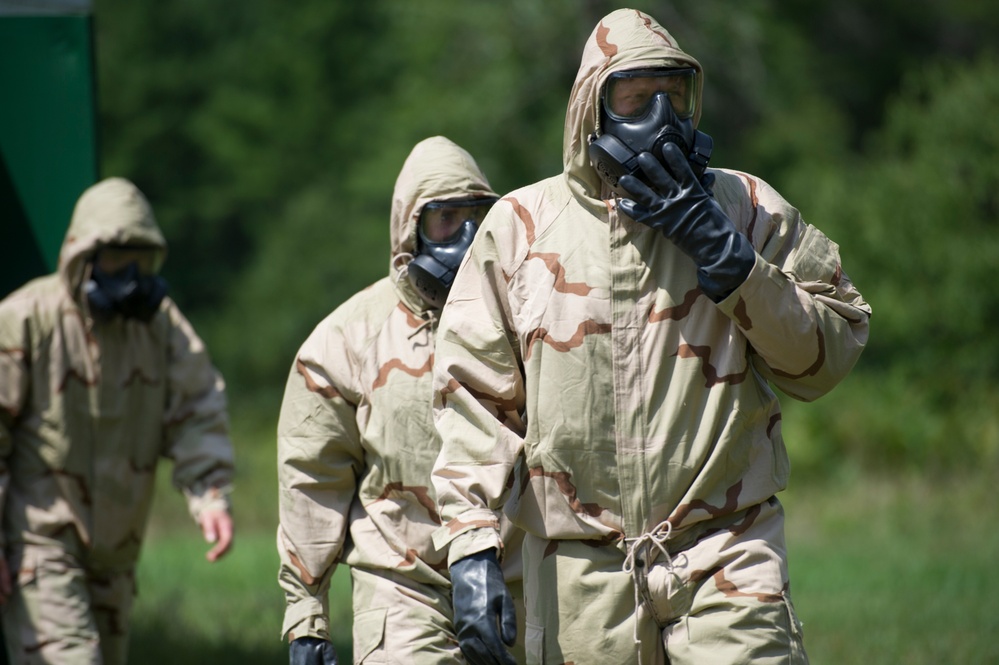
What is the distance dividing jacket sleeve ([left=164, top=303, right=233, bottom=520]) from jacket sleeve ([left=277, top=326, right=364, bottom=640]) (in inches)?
73.6

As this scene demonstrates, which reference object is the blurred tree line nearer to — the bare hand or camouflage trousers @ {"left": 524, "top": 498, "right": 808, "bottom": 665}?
the bare hand

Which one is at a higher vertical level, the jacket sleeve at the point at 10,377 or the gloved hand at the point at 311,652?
the jacket sleeve at the point at 10,377

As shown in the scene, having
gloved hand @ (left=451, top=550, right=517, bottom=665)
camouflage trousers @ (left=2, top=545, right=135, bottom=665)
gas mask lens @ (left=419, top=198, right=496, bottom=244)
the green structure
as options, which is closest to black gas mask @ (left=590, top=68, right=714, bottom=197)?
gloved hand @ (left=451, top=550, right=517, bottom=665)

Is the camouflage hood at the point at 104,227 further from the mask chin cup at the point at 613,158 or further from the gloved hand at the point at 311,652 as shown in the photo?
the mask chin cup at the point at 613,158

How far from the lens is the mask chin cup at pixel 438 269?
5020mm

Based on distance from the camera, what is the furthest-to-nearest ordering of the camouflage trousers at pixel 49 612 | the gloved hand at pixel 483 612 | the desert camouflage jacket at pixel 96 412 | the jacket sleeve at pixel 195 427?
the jacket sleeve at pixel 195 427 → the desert camouflage jacket at pixel 96 412 → the camouflage trousers at pixel 49 612 → the gloved hand at pixel 483 612

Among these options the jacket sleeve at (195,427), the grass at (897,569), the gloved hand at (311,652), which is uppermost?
the jacket sleeve at (195,427)

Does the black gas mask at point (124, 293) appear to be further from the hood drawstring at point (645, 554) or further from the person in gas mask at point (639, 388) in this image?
the hood drawstring at point (645, 554)

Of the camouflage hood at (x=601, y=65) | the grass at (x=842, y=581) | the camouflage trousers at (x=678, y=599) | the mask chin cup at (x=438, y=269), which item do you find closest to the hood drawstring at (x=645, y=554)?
the camouflage trousers at (x=678, y=599)

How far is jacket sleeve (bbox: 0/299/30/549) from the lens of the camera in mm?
6559

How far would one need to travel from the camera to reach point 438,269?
5.03 meters

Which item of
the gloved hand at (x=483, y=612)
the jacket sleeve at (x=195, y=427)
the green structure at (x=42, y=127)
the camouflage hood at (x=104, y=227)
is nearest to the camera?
the gloved hand at (x=483, y=612)

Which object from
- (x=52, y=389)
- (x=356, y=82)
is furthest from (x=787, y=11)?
(x=52, y=389)

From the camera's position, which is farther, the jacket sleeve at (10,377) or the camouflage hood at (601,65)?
the jacket sleeve at (10,377)
